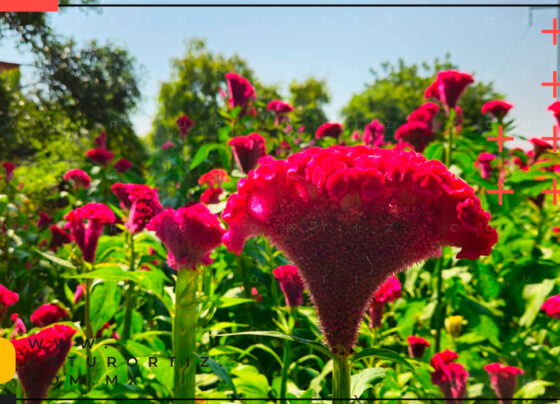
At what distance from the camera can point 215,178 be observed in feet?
7.20

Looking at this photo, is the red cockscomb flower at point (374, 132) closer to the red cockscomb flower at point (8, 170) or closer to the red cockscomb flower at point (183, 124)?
the red cockscomb flower at point (183, 124)

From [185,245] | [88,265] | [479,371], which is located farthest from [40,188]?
[479,371]

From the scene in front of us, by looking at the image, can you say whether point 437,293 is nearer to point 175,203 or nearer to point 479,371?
point 479,371

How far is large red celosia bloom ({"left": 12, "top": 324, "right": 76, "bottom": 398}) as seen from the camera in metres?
1.12

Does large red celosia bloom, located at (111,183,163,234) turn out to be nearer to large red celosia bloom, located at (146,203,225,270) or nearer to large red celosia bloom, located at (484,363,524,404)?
large red celosia bloom, located at (146,203,225,270)

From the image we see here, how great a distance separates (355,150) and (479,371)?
5.25ft

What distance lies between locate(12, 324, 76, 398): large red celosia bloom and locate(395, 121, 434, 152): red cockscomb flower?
1837mm

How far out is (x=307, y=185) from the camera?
0.76m

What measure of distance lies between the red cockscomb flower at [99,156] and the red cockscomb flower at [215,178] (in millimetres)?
1614

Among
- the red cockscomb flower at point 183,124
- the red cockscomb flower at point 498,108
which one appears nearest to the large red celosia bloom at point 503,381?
the red cockscomb flower at point 498,108

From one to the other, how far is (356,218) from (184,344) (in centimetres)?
62

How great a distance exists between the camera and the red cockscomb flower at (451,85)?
209cm

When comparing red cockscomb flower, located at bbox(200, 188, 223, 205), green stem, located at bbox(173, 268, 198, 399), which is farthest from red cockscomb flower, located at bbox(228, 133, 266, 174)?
green stem, located at bbox(173, 268, 198, 399)

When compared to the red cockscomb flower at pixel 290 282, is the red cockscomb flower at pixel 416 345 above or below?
below
